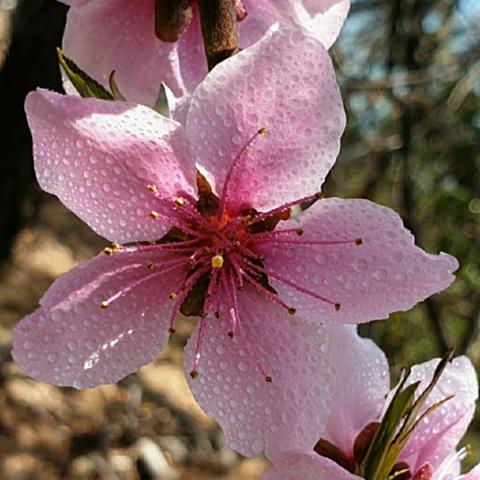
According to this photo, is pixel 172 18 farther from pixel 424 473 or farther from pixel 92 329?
pixel 424 473

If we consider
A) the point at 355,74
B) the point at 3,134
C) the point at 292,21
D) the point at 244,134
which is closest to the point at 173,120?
the point at 244,134

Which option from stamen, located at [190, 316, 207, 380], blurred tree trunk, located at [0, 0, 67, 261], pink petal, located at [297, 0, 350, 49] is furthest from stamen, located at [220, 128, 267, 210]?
blurred tree trunk, located at [0, 0, 67, 261]

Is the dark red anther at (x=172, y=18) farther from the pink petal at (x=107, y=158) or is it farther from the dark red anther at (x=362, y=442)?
the dark red anther at (x=362, y=442)

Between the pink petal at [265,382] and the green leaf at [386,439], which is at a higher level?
the pink petal at [265,382]

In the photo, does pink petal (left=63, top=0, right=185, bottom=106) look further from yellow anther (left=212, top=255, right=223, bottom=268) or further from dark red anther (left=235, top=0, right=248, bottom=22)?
yellow anther (left=212, top=255, right=223, bottom=268)

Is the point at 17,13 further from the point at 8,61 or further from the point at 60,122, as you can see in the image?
the point at 60,122

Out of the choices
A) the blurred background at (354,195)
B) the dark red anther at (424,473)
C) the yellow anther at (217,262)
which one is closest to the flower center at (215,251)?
the yellow anther at (217,262)
